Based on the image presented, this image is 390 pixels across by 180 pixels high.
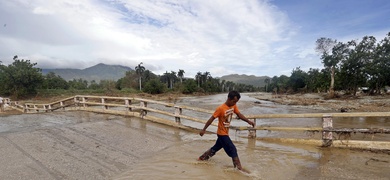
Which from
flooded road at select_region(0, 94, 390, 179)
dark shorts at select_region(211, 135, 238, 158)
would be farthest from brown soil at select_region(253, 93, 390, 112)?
dark shorts at select_region(211, 135, 238, 158)

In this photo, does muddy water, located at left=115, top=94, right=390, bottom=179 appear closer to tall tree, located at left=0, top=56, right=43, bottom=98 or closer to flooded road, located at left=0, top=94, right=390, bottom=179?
flooded road, located at left=0, top=94, right=390, bottom=179

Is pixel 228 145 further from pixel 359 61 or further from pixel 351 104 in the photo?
pixel 359 61

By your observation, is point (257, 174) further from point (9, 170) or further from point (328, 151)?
point (9, 170)

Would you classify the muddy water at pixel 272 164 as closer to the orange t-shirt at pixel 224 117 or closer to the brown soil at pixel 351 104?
the orange t-shirt at pixel 224 117

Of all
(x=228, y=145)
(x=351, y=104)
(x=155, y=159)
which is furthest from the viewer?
(x=351, y=104)

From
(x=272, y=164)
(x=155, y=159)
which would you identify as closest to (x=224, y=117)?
(x=272, y=164)

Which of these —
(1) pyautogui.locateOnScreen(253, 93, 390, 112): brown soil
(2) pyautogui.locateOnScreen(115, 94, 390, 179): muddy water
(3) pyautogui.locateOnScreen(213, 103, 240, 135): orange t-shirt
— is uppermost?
(3) pyautogui.locateOnScreen(213, 103, 240, 135): orange t-shirt

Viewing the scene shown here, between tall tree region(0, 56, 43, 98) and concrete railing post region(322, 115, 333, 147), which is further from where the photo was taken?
tall tree region(0, 56, 43, 98)

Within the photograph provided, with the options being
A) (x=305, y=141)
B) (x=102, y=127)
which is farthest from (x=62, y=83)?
(x=305, y=141)

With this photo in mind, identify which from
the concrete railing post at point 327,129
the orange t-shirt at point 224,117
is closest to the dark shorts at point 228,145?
the orange t-shirt at point 224,117

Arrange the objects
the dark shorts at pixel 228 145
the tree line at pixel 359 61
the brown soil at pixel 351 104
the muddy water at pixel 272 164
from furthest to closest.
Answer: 1. the tree line at pixel 359 61
2. the brown soil at pixel 351 104
3. the dark shorts at pixel 228 145
4. the muddy water at pixel 272 164

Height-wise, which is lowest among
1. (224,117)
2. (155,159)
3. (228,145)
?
(155,159)

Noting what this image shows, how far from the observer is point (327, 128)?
6.13 m

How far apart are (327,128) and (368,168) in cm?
151
